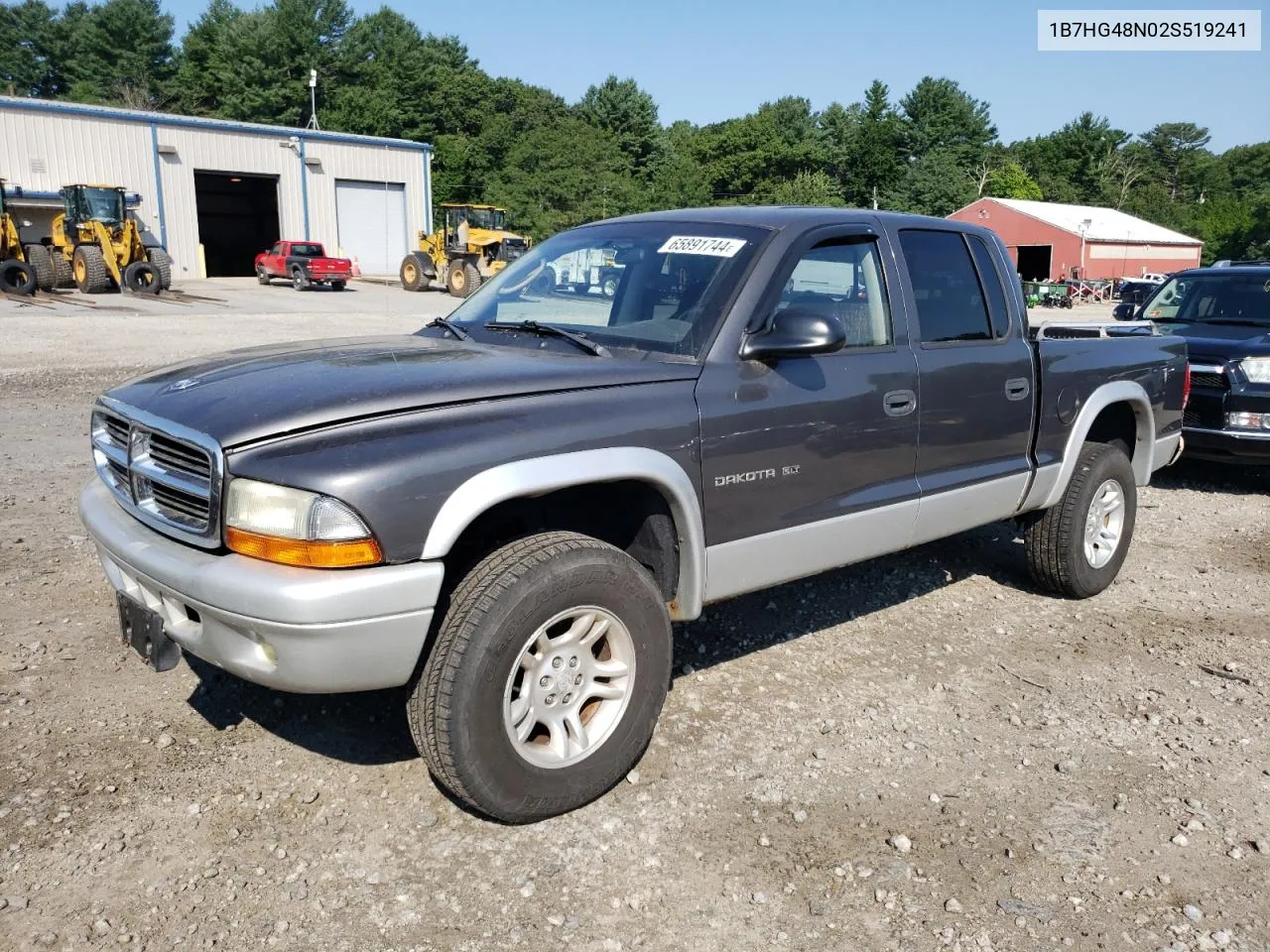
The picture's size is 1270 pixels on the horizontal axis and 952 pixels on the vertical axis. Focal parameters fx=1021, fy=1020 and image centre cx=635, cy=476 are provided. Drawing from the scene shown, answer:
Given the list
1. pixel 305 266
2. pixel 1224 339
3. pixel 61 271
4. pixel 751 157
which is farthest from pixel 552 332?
pixel 751 157

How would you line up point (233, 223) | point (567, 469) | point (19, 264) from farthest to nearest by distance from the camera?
1. point (233, 223)
2. point (19, 264)
3. point (567, 469)

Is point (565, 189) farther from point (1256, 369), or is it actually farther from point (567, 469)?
point (567, 469)

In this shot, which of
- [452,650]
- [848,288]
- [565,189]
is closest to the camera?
[452,650]

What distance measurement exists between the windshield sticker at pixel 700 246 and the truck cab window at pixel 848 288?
26 cm

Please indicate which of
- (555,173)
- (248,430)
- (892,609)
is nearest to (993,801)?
(892,609)

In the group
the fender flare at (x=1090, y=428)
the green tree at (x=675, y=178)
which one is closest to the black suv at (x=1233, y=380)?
the fender flare at (x=1090, y=428)

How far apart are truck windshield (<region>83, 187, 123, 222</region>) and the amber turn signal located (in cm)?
2762

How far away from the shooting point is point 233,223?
4797cm

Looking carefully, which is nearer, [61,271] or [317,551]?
[317,551]

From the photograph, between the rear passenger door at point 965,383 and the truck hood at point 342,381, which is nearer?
the truck hood at point 342,381

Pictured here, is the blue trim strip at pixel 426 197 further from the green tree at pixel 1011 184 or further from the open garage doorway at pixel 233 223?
the green tree at pixel 1011 184

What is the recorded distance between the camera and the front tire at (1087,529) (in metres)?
5.07

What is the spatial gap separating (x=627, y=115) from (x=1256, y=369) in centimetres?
7621

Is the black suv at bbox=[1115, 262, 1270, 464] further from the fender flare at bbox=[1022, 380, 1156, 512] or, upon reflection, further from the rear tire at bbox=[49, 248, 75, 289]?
the rear tire at bbox=[49, 248, 75, 289]
